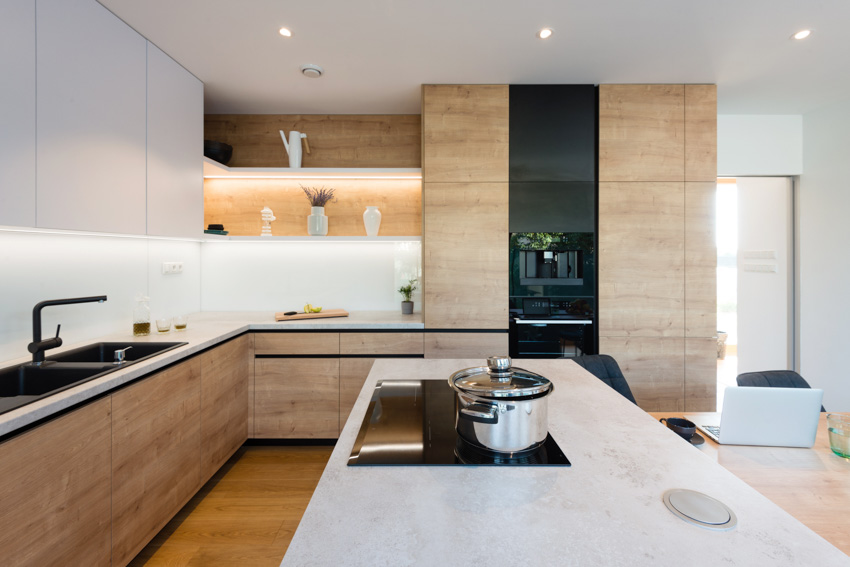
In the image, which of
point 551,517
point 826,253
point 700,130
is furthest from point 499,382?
point 826,253

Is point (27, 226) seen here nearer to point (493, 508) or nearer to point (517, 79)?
point (493, 508)

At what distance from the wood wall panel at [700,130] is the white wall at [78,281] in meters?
3.80

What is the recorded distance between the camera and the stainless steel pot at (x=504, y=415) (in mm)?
896

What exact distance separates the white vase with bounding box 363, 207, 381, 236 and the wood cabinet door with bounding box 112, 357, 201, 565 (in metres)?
1.63

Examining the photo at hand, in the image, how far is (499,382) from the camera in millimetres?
1023

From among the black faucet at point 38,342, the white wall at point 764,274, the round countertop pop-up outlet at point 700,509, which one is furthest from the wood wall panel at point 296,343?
the white wall at point 764,274

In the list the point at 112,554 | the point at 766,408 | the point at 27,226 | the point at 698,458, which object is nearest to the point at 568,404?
the point at 698,458

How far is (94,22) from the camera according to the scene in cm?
195

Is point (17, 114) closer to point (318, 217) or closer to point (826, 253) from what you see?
point (318, 217)

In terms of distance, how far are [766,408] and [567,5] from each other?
197 centimetres

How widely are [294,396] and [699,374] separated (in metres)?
2.89

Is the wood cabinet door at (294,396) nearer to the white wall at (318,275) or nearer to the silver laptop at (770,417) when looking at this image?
the white wall at (318,275)

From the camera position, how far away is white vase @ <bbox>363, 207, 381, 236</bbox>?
3352 mm

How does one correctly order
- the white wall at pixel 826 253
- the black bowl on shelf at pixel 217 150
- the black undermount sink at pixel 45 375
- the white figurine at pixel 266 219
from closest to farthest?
1. the black undermount sink at pixel 45 375
2. the black bowl on shelf at pixel 217 150
3. the white wall at pixel 826 253
4. the white figurine at pixel 266 219
